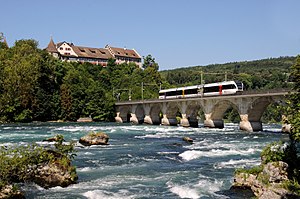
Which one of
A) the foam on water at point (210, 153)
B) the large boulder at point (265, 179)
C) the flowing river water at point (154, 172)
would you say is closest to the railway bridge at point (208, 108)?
the foam on water at point (210, 153)

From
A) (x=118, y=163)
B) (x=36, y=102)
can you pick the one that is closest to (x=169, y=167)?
(x=118, y=163)

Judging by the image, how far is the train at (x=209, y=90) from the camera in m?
59.8

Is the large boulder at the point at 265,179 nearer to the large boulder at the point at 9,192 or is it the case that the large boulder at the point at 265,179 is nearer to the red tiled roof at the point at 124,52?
the large boulder at the point at 9,192

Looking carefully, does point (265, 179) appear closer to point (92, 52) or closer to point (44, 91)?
point (44, 91)

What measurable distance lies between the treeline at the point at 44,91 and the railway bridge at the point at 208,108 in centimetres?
724

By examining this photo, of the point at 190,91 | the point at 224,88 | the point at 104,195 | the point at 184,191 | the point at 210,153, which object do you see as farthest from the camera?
the point at 190,91

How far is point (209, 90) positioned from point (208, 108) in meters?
3.33

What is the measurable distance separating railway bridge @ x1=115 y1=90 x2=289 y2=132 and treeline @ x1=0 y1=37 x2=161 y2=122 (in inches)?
285

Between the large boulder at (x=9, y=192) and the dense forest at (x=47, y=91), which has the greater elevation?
the dense forest at (x=47, y=91)

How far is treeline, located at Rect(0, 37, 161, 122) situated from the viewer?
84.4 meters

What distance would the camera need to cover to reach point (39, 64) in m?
93.5

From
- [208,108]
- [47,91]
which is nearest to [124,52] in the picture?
[47,91]

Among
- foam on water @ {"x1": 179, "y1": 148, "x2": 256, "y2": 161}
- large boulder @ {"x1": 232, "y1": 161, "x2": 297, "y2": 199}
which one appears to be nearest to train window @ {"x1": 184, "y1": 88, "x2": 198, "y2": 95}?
foam on water @ {"x1": 179, "y1": 148, "x2": 256, "y2": 161}

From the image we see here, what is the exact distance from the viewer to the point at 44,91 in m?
94.9
